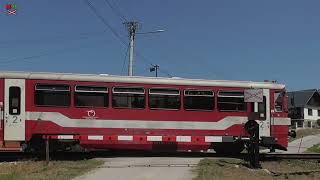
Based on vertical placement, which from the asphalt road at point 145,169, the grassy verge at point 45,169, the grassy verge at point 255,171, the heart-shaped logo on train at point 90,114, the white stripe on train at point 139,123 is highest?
the heart-shaped logo on train at point 90,114

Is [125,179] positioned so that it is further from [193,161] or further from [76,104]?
[76,104]

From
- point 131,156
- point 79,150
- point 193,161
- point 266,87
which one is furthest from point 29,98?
point 266,87

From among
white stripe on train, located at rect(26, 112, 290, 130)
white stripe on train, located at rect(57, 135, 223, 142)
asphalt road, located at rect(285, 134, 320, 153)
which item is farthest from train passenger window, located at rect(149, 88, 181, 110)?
asphalt road, located at rect(285, 134, 320, 153)

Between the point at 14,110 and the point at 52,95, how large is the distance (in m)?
1.46

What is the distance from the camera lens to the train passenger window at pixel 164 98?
21.7m

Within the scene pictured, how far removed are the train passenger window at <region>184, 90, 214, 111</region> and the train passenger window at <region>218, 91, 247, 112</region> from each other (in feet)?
1.19

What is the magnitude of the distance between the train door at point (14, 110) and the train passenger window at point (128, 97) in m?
3.39

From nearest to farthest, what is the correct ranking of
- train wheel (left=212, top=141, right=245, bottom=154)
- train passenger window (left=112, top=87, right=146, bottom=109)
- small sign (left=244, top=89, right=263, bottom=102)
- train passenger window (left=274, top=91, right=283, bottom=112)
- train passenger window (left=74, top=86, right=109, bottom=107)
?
small sign (left=244, top=89, right=263, bottom=102) < train passenger window (left=74, top=86, right=109, bottom=107) < train passenger window (left=112, top=87, right=146, bottom=109) < train wheel (left=212, top=141, right=245, bottom=154) < train passenger window (left=274, top=91, right=283, bottom=112)

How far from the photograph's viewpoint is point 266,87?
2262cm

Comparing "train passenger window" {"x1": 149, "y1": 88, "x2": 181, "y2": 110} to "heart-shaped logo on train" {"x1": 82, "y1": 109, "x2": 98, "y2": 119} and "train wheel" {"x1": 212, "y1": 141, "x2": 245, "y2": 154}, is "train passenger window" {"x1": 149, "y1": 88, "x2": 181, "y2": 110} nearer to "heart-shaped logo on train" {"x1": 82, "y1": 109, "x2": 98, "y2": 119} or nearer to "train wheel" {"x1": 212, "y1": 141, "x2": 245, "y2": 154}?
"heart-shaped logo on train" {"x1": 82, "y1": 109, "x2": 98, "y2": 119}

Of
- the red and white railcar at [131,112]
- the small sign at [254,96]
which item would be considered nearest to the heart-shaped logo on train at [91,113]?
the red and white railcar at [131,112]

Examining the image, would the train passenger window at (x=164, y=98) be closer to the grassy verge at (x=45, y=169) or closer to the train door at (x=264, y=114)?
the train door at (x=264, y=114)

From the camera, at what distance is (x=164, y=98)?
21875 mm

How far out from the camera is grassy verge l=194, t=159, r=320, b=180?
52.4ft
